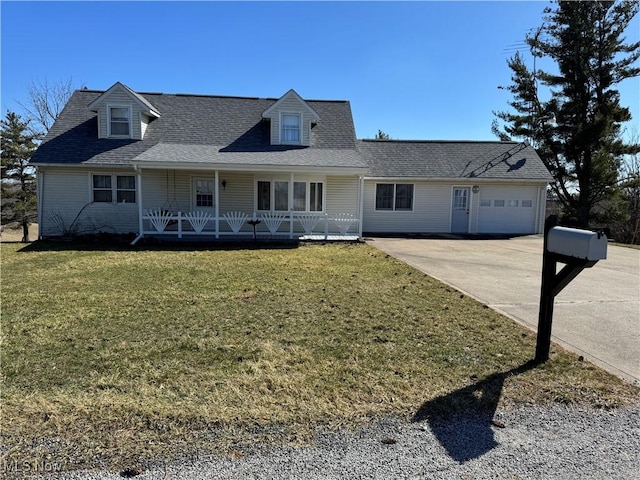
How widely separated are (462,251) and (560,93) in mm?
19946

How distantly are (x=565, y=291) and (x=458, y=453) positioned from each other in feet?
18.6

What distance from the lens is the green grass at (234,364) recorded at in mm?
2699

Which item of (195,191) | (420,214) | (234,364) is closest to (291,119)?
(195,191)

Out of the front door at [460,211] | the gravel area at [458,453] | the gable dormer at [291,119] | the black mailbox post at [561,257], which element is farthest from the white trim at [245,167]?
the gravel area at [458,453]

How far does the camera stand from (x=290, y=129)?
1642 cm

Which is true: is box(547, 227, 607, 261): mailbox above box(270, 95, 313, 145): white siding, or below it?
below

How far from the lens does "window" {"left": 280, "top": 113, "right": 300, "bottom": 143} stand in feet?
53.7

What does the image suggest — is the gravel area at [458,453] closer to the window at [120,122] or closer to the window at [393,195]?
the window at [393,195]

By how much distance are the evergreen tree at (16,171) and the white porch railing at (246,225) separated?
15.6 metres

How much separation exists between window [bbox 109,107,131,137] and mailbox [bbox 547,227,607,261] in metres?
16.3

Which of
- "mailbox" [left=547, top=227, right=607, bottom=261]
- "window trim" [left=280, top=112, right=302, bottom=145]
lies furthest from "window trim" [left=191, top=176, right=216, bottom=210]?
"mailbox" [left=547, top=227, right=607, bottom=261]

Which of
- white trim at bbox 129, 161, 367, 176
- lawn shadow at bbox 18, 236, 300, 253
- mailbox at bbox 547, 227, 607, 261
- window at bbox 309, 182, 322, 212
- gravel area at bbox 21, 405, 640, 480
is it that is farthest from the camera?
window at bbox 309, 182, 322, 212

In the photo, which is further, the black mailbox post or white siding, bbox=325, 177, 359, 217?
white siding, bbox=325, 177, 359, 217

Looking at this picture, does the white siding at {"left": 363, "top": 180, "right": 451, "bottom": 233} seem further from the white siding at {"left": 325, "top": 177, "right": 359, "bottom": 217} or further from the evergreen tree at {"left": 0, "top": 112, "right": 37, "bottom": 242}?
the evergreen tree at {"left": 0, "top": 112, "right": 37, "bottom": 242}
